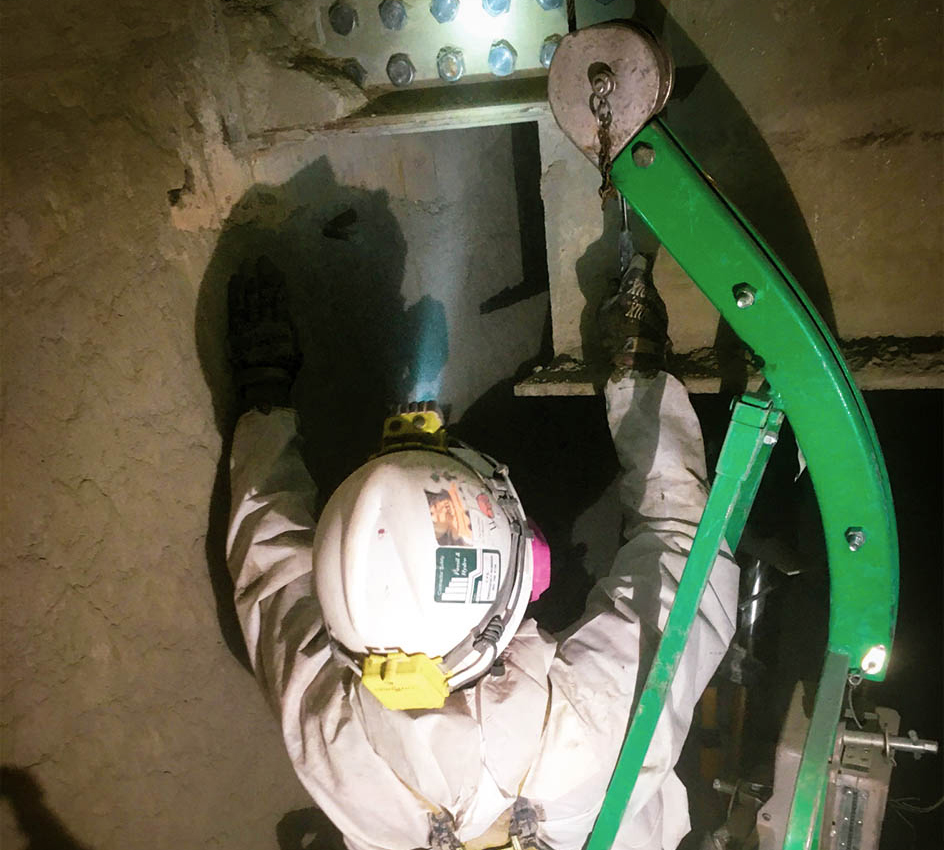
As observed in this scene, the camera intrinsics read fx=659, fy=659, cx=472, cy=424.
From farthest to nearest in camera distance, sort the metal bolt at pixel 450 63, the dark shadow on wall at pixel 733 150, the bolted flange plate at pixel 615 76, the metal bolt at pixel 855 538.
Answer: the metal bolt at pixel 450 63, the dark shadow on wall at pixel 733 150, the metal bolt at pixel 855 538, the bolted flange plate at pixel 615 76

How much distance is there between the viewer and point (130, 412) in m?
1.67

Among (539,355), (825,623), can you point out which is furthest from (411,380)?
(825,623)

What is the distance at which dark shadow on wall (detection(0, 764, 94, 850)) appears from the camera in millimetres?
1425

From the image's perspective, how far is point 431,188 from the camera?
9.29 feet

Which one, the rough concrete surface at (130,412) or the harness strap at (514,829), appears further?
the harness strap at (514,829)

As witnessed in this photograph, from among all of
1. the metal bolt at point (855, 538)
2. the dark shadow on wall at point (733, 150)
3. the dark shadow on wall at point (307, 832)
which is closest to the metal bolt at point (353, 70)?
Result: the dark shadow on wall at point (733, 150)

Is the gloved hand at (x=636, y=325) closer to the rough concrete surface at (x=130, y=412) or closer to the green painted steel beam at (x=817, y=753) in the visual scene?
the green painted steel beam at (x=817, y=753)

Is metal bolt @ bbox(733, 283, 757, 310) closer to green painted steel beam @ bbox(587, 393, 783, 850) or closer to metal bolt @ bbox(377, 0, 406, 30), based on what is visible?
green painted steel beam @ bbox(587, 393, 783, 850)

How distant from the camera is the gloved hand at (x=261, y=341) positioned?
201 cm

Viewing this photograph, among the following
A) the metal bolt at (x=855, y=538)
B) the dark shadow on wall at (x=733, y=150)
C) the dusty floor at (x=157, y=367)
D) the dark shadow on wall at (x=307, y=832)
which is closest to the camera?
the dusty floor at (x=157, y=367)

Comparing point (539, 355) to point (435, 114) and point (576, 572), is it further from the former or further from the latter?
point (435, 114)

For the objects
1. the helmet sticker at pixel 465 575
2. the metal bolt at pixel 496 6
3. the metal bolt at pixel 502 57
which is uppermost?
the metal bolt at pixel 496 6

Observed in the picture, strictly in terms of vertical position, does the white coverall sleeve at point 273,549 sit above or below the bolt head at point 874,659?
above

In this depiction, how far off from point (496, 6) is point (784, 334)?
48.6 inches
